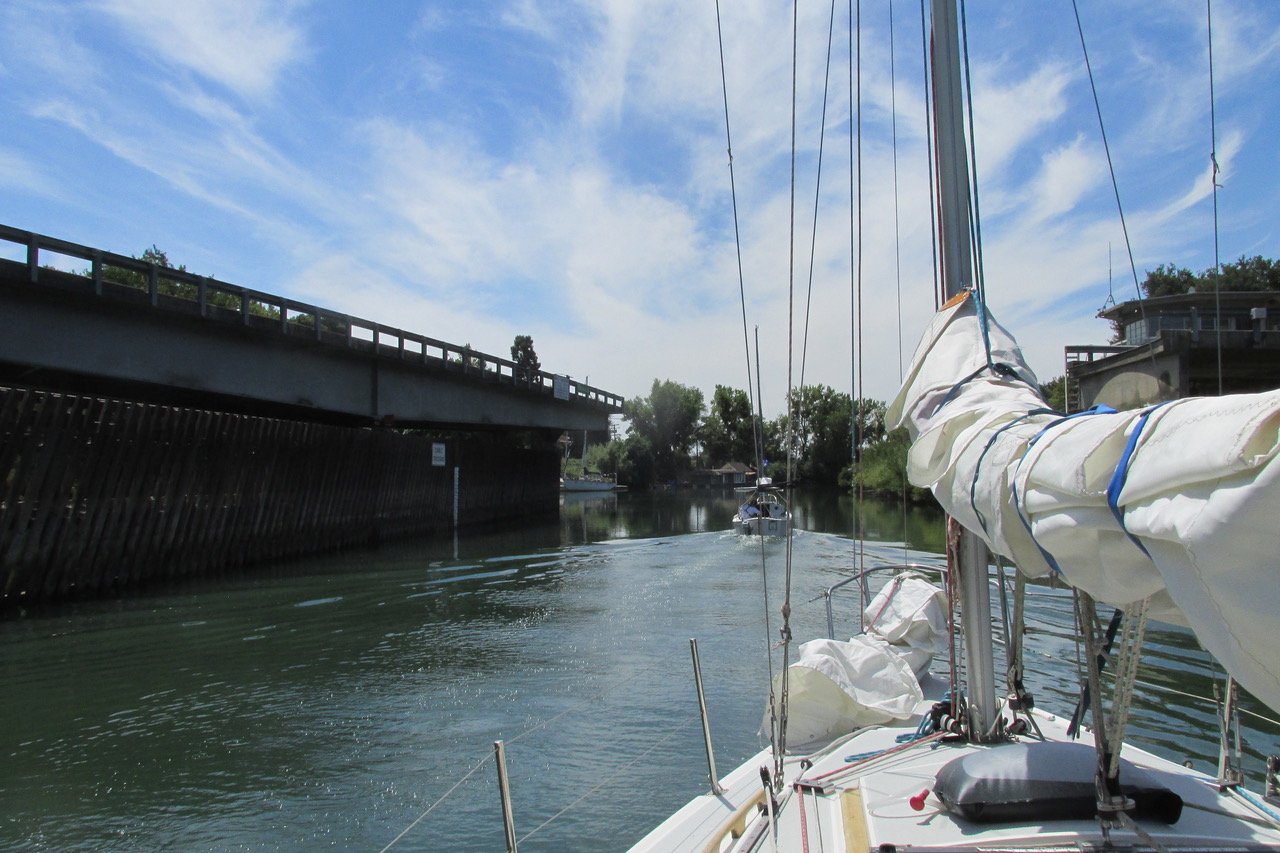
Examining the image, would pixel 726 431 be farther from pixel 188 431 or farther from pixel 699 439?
pixel 188 431

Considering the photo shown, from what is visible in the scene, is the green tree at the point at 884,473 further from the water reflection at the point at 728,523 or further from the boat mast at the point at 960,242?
the boat mast at the point at 960,242

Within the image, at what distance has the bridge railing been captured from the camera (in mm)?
17609

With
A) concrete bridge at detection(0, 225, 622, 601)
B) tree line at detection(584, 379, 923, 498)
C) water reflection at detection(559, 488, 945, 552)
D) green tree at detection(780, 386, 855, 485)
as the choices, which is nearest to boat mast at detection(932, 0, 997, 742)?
concrete bridge at detection(0, 225, 622, 601)

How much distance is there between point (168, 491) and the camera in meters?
18.9

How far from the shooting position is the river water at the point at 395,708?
654 cm

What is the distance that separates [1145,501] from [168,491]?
2094cm

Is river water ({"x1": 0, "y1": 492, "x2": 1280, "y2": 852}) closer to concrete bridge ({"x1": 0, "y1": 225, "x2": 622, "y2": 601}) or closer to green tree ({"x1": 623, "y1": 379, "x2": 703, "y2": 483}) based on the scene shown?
concrete bridge ({"x1": 0, "y1": 225, "x2": 622, "y2": 601})

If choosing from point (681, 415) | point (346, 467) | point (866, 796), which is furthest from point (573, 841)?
point (681, 415)

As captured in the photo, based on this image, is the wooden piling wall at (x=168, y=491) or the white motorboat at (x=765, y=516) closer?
the wooden piling wall at (x=168, y=491)

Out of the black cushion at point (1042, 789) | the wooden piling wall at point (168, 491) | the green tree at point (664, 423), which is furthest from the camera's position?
the green tree at point (664, 423)

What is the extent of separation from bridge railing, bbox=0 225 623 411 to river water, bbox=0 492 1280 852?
283 inches

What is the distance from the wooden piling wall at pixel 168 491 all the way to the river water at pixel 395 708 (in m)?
1.38

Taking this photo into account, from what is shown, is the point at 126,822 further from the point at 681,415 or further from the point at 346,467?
the point at 681,415

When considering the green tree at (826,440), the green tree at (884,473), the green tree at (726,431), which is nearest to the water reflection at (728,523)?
the green tree at (884,473)
